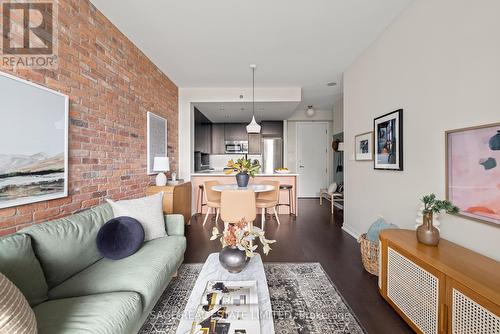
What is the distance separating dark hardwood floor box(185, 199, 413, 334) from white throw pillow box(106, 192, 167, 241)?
691 millimetres

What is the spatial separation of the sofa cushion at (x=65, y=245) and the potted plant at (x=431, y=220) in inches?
97.9

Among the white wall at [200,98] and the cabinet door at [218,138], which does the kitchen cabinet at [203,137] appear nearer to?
the cabinet door at [218,138]

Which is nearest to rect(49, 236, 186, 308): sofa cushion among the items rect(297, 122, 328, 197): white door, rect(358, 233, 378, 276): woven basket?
rect(358, 233, 378, 276): woven basket

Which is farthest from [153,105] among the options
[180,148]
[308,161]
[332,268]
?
[308,161]

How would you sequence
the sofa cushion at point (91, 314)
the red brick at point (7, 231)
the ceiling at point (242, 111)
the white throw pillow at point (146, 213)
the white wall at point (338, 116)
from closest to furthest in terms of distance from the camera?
1. the sofa cushion at point (91, 314)
2. the red brick at point (7, 231)
3. the white throw pillow at point (146, 213)
4. the ceiling at point (242, 111)
5. the white wall at point (338, 116)

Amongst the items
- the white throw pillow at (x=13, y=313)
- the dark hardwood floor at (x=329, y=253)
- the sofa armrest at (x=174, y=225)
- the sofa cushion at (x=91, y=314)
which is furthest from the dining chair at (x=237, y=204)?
the white throw pillow at (x=13, y=313)

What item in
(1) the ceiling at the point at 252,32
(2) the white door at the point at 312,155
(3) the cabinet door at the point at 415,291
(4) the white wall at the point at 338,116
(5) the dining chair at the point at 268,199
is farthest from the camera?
(2) the white door at the point at 312,155

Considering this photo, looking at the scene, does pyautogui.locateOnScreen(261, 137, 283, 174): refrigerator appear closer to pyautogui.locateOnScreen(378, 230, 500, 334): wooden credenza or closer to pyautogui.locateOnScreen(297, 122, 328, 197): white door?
pyautogui.locateOnScreen(297, 122, 328, 197): white door

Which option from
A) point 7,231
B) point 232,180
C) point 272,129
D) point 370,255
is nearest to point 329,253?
→ point 370,255

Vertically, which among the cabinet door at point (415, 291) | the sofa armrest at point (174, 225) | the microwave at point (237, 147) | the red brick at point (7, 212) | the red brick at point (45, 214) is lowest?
the cabinet door at point (415, 291)

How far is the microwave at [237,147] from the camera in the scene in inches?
269

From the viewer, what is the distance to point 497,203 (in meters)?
1.33

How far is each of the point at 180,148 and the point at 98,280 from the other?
3.48m

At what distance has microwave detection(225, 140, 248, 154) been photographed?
22.4ft
